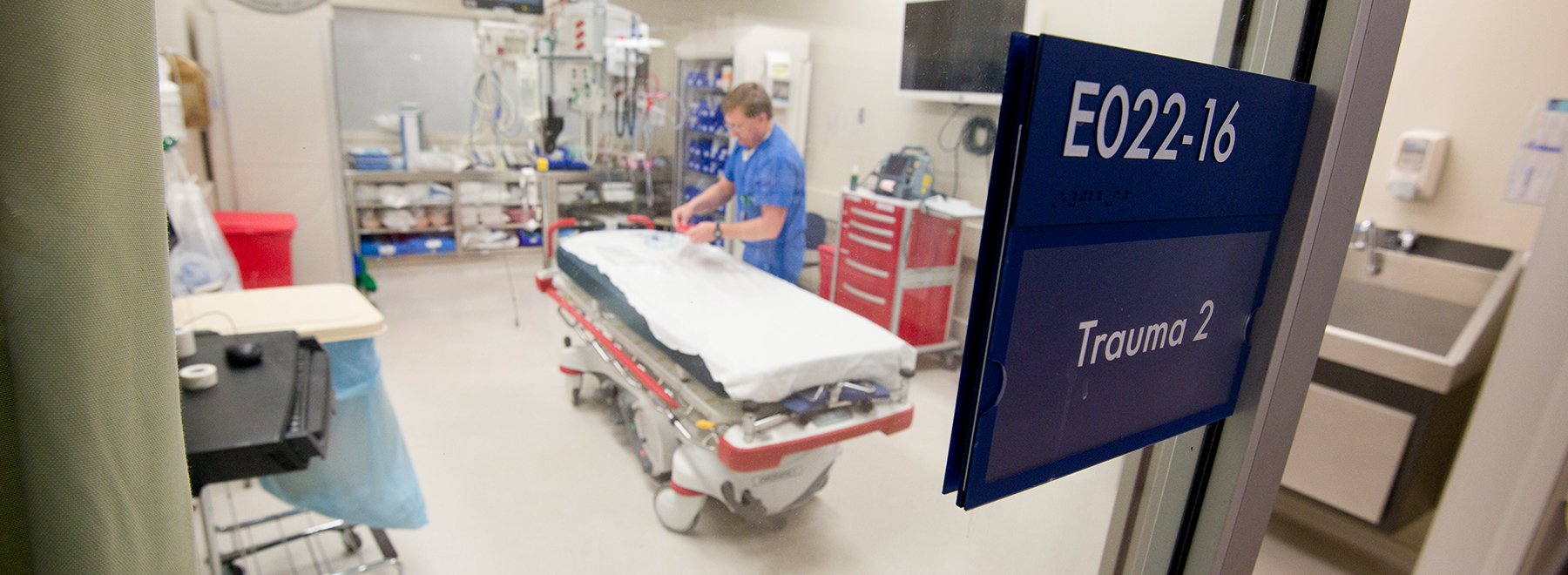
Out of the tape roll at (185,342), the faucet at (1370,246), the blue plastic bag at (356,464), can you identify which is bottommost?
the blue plastic bag at (356,464)

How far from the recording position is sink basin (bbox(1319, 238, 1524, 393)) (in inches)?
87.4

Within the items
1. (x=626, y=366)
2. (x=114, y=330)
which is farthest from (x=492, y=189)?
(x=114, y=330)

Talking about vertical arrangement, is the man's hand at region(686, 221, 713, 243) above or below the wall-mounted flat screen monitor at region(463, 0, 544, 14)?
Answer: below

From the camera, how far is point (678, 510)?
2586 mm

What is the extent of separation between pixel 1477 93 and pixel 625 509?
3.32 metres

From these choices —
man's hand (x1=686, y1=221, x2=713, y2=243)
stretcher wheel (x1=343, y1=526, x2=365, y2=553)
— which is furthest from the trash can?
man's hand (x1=686, y1=221, x2=713, y2=243)

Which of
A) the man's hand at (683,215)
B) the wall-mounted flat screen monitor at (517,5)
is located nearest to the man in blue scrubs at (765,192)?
the man's hand at (683,215)

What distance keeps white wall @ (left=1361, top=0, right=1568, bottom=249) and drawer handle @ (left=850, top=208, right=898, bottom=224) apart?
1980 millimetres

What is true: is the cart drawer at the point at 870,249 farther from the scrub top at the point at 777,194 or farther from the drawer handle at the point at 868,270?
the scrub top at the point at 777,194

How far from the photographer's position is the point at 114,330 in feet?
1.69

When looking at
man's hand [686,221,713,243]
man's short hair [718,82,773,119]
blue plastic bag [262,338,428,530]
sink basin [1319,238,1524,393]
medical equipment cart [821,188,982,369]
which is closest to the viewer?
blue plastic bag [262,338,428,530]

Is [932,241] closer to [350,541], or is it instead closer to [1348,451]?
[1348,451]

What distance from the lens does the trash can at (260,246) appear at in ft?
11.6

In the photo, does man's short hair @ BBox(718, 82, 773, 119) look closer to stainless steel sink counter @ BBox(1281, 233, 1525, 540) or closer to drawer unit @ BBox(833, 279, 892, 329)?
drawer unit @ BBox(833, 279, 892, 329)
